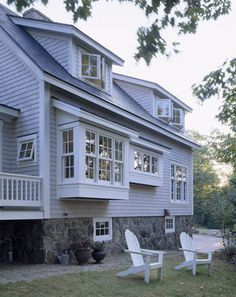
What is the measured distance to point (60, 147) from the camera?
9969 mm

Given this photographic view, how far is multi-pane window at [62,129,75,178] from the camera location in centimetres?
986

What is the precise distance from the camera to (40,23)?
12055mm

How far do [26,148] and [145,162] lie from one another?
5023 millimetres

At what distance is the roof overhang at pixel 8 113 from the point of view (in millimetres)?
9836

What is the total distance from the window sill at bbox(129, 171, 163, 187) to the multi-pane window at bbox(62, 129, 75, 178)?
3.21 m

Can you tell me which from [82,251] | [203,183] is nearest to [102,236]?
[82,251]

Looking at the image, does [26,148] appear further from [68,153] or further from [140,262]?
[140,262]

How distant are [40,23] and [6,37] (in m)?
1.94

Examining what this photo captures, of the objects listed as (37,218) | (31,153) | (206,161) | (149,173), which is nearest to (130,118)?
(149,173)

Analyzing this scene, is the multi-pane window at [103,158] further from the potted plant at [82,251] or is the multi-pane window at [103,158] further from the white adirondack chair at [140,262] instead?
the white adirondack chair at [140,262]

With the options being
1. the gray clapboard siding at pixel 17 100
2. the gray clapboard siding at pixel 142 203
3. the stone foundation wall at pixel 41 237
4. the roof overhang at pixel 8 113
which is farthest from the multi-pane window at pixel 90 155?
the roof overhang at pixel 8 113

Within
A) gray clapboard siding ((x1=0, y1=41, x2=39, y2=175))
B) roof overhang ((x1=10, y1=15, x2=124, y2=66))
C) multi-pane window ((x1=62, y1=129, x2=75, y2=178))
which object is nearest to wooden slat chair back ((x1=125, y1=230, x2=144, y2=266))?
multi-pane window ((x1=62, y1=129, x2=75, y2=178))

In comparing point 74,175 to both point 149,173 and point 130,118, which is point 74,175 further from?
point 149,173

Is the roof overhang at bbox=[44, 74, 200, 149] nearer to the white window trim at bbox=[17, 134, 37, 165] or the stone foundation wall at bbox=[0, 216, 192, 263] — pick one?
the white window trim at bbox=[17, 134, 37, 165]
